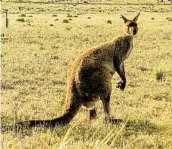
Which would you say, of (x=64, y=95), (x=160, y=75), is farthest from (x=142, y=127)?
(x=160, y=75)

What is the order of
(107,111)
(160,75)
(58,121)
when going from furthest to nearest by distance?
(160,75) → (107,111) → (58,121)

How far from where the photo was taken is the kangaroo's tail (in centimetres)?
577

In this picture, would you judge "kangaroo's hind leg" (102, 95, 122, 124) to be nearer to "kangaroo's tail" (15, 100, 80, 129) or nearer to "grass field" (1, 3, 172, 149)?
"grass field" (1, 3, 172, 149)

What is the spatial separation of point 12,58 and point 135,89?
211 inches

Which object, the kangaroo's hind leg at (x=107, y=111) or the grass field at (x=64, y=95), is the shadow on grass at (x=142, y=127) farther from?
the kangaroo's hind leg at (x=107, y=111)

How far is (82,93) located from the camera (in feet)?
21.2

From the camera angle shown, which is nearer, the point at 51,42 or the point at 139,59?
the point at 139,59

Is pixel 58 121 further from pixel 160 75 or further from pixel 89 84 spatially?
pixel 160 75

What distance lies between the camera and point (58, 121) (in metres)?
6.07

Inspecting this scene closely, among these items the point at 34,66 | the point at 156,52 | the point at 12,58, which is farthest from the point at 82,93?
the point at 156,52

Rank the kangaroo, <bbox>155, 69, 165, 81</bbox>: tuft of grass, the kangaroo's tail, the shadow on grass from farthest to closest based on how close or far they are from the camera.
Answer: <bbox>155, 69, 165, 81</bbox>: tuft of grass, the shadow on grass, the kangaroo, the kangaroo's tail

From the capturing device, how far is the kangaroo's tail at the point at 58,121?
5.77 metres

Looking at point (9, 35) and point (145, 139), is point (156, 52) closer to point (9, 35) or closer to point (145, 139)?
point (9, 35)

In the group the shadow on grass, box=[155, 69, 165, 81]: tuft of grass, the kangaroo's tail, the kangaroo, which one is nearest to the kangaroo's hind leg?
the kangaroo
